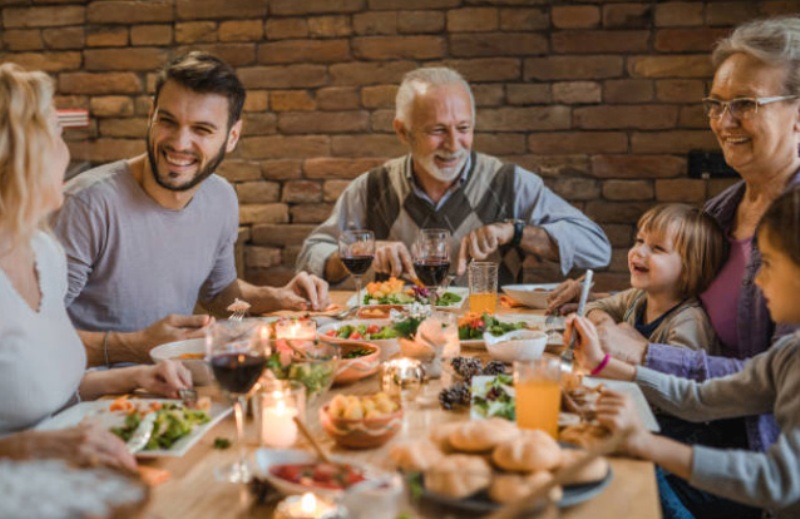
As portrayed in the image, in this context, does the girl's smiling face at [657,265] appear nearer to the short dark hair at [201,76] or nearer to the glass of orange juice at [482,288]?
the glass of orange juice at [482,288]

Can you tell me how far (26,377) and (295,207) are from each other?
2.68m

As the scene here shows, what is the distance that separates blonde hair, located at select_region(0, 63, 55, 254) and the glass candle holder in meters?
0.60

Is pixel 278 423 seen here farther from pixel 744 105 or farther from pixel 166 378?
pixel 744 105

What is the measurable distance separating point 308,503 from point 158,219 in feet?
5.26

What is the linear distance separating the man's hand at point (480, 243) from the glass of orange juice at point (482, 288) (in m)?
0.39

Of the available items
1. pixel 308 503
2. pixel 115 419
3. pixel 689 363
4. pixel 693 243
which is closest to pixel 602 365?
pixel 689 363

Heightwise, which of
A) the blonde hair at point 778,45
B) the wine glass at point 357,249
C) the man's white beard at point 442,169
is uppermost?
the blonde hair at point 778,45

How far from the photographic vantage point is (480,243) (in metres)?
2.88

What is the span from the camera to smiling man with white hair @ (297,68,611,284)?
320 cm

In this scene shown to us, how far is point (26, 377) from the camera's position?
1.57 m

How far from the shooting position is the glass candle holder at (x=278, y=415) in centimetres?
137

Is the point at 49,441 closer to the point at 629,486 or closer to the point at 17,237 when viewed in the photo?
the point at 17,237

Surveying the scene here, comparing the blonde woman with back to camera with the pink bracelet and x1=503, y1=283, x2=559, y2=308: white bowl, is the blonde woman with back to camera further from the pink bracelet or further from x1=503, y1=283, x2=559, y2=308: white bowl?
x1=503, y1=283, x2=559, y2=308: white bowl

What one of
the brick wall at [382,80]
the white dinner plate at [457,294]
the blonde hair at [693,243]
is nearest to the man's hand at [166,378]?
the white dinner plate at [457,294]
